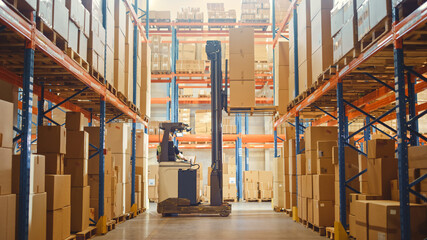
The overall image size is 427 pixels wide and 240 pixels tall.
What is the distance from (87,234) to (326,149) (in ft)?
14.1

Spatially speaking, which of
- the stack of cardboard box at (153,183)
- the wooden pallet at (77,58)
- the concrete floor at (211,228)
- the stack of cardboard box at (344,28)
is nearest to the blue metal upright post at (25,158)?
the wooden pallet at (77,58)

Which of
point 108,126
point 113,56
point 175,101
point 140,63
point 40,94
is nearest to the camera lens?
point 40,94

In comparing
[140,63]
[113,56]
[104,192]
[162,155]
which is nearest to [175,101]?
[140,63]

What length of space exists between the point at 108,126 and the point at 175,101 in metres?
8.39

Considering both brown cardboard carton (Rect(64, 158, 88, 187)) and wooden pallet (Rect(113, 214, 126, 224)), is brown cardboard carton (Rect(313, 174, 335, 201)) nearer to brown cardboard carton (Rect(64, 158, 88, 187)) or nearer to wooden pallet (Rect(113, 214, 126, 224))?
brown cardboard carton (Rect(64, 158, 88, 187))

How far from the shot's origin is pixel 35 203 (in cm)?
527

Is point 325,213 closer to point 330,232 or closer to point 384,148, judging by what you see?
point 330,232

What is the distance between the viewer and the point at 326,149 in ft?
26.6

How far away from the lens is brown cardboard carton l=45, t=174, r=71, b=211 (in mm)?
6023

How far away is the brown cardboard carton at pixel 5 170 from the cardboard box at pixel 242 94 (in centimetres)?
776

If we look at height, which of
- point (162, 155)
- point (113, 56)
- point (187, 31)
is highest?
point (187, 31)

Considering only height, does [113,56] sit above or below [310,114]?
above

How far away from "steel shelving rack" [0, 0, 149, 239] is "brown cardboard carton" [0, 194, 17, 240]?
211mm

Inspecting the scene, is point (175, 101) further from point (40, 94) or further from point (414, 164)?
point (414, 164)
